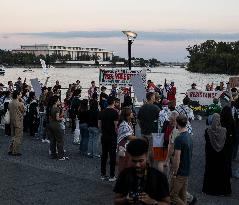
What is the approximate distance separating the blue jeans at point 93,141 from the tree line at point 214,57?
116308 mm

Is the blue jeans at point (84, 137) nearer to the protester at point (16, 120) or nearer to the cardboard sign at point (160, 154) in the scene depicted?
the protester at point (16, 120)

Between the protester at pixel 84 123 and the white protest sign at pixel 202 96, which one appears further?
the white protest sign at pixel 202 96

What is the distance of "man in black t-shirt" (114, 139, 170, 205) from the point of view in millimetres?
3996

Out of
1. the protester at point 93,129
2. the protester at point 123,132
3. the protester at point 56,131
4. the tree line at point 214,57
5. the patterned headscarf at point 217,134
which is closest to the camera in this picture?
the patterned headscarf at point 217,134

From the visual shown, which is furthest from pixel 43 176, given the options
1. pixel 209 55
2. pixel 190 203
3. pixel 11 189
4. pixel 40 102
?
pixel 209 55

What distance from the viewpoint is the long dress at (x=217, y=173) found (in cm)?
894

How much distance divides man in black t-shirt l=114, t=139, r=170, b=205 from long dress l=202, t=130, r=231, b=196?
4992mm

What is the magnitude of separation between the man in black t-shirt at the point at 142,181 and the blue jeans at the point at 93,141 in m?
8.00

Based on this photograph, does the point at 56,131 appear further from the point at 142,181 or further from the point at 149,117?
the point at 142,181

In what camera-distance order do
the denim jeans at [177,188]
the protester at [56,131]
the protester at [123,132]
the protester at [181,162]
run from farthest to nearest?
the protester at [56,131]
the protester at [123,132]
the denim jeans at [177,188]
the protester at [181,162]

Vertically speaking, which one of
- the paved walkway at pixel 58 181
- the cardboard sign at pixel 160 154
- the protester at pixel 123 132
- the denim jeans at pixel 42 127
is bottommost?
the paved walkway at pixel 58 181

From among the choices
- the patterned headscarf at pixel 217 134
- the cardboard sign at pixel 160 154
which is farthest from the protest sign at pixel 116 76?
the patterned headscarf at pixel 217 134

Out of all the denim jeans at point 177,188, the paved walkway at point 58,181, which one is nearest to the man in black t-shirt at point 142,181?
the denim jeans at point 177,188

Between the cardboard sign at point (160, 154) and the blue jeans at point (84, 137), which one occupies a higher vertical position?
the cardboard sign at point (160, 154)
